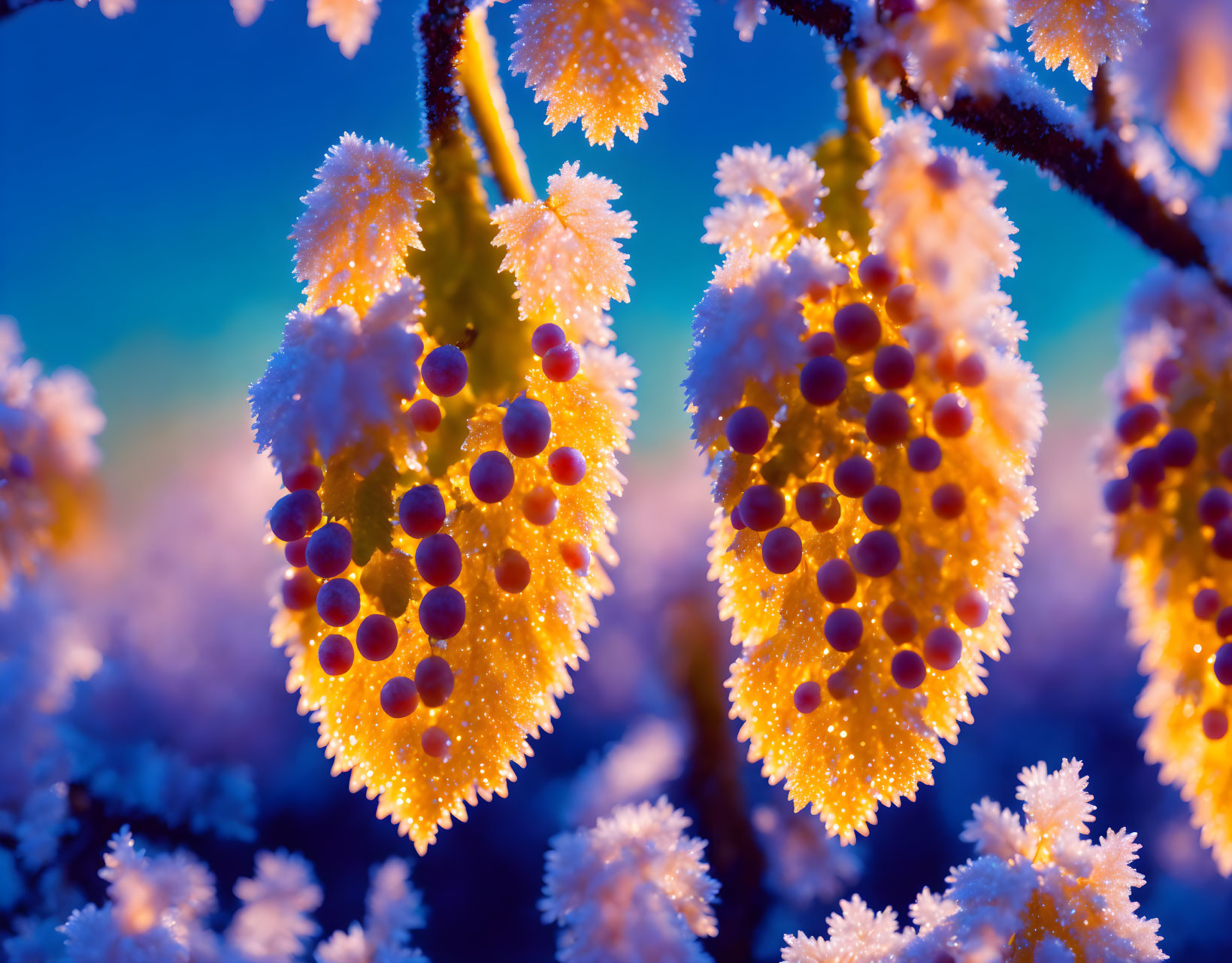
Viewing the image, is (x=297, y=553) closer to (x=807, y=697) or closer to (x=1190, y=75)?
(x=807, y=697)

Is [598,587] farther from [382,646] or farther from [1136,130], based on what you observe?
[1136,130]

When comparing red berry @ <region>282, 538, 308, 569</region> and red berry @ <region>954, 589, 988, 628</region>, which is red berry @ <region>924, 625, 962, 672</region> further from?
red berry @ <region>282, 538, 308, 569</region>

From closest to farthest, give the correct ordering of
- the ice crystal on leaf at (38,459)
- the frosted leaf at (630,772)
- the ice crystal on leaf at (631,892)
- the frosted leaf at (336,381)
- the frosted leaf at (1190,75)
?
the frosted leaf at (1190,75) < the frosted leaf at (336,381) < the ice crystal on leaf at (631,892) < the ice crystal on leaf at (38,459) < the frosted leaf at (630,772)

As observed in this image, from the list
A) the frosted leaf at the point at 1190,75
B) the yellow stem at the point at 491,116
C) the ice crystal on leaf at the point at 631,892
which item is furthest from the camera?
the ice crystal on leaf at the point at 631,892

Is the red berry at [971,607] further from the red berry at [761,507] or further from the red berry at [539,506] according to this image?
the red berry at [539,506]

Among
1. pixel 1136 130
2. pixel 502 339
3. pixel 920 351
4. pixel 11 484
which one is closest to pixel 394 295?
pixel 502 339

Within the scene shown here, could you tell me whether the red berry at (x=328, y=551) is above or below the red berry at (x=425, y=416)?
below

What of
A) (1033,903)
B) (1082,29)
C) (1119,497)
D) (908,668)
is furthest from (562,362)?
(1033,903)

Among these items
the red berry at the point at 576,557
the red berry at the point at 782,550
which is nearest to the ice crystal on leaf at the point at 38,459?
the red berry at the point at 576,557
